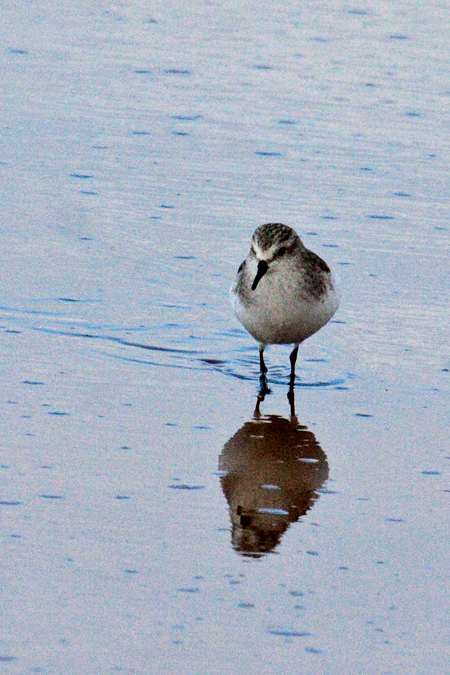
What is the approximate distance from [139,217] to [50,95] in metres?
3.77

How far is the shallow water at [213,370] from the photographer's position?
5.02 meters

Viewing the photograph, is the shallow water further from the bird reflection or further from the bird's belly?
the bird's belly

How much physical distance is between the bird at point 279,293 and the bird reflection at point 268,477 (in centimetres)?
55

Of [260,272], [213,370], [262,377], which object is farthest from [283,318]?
[213,370]

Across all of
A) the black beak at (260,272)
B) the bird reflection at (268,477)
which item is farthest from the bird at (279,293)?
the bird reflection at (268,477)

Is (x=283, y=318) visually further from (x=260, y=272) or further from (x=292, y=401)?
(x=292, y=401)

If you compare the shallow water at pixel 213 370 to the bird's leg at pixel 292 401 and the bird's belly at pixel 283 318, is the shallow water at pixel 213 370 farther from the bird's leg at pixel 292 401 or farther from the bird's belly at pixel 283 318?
the bird's belly at pixel 283 318

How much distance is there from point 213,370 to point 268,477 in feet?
5.47

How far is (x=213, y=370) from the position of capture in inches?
320

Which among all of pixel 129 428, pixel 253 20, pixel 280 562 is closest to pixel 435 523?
pixel 280 562

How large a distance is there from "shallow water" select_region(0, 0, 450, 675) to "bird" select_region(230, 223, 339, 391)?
12.2 inches

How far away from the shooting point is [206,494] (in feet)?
20.3

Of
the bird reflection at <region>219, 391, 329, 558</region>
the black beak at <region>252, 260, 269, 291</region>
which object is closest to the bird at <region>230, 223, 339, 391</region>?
the black beak at <region>252, 260, 269, 291</region>

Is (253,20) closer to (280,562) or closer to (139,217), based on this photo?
(139,217)
